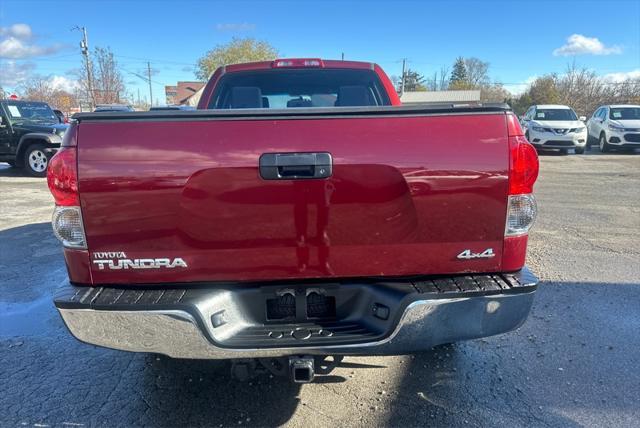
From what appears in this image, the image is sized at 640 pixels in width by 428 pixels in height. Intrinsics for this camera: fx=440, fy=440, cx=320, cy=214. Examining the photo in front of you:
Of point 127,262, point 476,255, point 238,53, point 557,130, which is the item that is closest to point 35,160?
point 127,262

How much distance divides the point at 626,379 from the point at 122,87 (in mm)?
43246

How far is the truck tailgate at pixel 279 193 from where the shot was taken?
1.95 meters

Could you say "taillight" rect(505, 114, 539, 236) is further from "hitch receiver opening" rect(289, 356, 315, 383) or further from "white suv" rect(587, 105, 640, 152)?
"white suv" rect(587, 105, 640, 152)

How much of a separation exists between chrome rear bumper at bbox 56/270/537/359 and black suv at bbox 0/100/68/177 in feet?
37.8

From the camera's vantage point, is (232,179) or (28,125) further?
(28,125)

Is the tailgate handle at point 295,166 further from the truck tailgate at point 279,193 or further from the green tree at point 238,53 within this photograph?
the green tree at point 238,53

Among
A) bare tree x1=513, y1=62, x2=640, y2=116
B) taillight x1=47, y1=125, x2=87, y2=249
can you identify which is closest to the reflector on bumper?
taillight x1=47, y1=125, x2=87, y2=249

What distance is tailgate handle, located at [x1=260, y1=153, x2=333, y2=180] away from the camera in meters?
1.96

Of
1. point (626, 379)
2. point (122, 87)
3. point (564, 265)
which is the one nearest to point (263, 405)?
point (626, 379)

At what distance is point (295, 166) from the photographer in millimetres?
1967

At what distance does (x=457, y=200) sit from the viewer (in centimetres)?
204

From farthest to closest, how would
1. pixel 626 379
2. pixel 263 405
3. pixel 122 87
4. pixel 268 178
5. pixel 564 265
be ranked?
pixel 122 87 < pixel 564 265 < pixel 626 379 < pixel 263 405 < pixel 268 178

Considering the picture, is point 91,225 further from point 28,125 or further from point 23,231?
point 28,125

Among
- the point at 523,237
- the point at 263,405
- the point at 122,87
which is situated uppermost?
the point at 122,87
